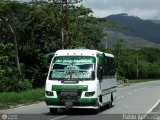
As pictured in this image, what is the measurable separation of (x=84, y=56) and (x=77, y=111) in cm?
262

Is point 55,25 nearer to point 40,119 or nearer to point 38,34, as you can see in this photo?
point 38,34

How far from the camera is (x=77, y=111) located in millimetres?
23297

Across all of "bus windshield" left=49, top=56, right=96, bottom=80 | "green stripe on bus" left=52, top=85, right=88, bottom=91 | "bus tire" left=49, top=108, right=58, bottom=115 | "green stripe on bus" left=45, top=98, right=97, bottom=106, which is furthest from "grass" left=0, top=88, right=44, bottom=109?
"green stripe on bus" left=52, top=85, right=88, bottom=91

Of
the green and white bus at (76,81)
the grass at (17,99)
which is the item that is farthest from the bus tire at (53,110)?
the grass at (17,99)

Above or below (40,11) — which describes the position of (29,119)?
below

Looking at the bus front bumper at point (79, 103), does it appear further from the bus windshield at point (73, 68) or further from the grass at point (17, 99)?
the grass at point (17, 99)

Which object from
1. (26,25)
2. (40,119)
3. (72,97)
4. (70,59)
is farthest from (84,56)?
(26,25)

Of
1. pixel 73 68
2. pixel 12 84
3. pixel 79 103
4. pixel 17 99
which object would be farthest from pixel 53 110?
pixel 12 84

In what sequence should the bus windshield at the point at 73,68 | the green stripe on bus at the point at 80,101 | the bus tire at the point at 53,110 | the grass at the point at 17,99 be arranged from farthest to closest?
the grass at the point at 17,99, the bus tire at the point at 53,110, the bus windshield at the point at 73,68, the green stripe on bus at the point at 80,101

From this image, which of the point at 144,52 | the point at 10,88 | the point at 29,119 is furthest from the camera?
the point at 144,52

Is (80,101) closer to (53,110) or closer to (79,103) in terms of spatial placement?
(79,103)

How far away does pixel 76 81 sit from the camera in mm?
21266

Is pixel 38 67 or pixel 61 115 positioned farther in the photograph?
pixel 38 67

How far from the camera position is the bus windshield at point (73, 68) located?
2169 cm
